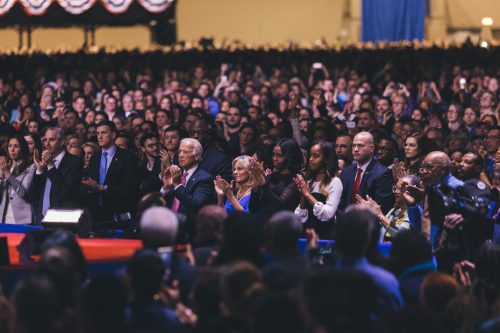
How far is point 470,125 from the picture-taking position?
50.2ft

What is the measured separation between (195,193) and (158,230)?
3355 mm

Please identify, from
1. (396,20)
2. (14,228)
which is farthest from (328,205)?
(396,20)

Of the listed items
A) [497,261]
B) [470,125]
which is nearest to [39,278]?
[497,261]

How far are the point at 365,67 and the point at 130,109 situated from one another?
546 centimetres

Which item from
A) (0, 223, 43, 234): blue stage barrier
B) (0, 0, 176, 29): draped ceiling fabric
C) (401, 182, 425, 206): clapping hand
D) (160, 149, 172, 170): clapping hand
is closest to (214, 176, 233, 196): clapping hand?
(401, 182, 425, 206): clapping hand

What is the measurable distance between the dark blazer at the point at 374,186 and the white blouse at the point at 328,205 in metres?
0.36

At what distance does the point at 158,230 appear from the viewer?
718 centimetres

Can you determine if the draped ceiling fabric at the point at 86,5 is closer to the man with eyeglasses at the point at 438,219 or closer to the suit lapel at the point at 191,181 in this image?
the suit lapel at the point at 191,181

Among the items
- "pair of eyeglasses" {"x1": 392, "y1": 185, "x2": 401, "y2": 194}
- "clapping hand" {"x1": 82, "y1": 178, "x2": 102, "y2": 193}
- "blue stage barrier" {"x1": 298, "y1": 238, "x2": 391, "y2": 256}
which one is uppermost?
"pair of eyeglasses" {"x1": 392, "y1": 185, "x2": 401, "y2": 194}

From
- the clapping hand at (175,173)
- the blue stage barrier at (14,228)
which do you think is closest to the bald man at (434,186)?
the clapping hand at (175,173)

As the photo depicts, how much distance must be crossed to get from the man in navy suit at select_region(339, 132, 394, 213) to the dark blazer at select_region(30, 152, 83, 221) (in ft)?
7.94

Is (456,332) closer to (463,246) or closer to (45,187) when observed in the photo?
(463,246)

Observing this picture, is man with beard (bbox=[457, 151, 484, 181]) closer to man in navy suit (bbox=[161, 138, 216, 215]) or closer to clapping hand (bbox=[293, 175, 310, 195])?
clapping hand (bbox=[293, 175, 310, 195])

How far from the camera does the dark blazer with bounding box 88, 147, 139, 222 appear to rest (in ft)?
39.1
